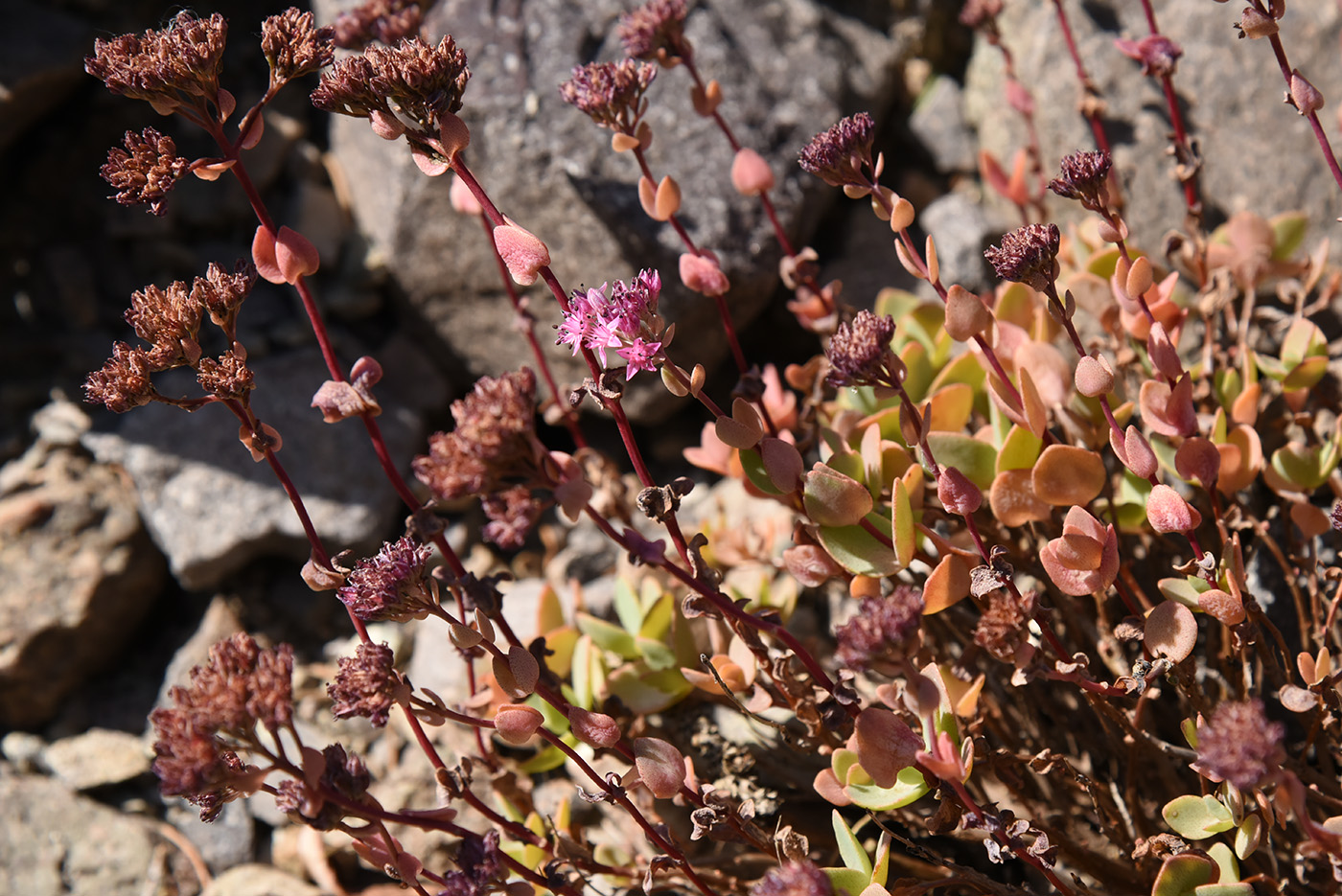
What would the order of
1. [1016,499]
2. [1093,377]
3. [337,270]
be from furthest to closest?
[337,270] < [1016,499] < [1093,377]

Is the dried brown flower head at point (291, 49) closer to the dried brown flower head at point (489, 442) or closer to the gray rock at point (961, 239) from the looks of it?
the dried brown flower head at point (489, 442)

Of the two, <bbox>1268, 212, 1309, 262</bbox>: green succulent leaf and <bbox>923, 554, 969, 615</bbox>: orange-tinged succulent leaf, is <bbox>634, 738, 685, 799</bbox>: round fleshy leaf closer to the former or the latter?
<bbox>923, 554, 969, 615</bbox>: orange-tinged succulent leaf

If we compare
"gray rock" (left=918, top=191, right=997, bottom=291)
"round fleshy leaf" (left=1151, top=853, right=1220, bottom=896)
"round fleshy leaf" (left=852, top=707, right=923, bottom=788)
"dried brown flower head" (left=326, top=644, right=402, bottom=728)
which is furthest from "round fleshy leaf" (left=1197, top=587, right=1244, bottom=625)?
"gray rock" (left=918, top=191, right=997, bottom=291)

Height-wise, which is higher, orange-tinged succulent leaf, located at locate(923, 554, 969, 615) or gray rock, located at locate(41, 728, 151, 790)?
gray rock, located at locate(41, 728, 151, 790)

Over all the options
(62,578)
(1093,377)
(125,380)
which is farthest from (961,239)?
(62,578)

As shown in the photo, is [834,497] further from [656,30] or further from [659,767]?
[656,30]
